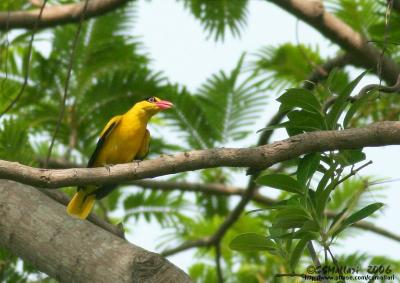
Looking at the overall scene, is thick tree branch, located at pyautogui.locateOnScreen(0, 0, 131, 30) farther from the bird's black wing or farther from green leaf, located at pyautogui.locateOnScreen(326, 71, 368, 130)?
green leaf, located at pyautogui.locateOnScreen(326, 71, 368, 130)

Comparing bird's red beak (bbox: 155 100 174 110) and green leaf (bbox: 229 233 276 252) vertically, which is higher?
bird's red beak (bbox: 155 100 174 110)

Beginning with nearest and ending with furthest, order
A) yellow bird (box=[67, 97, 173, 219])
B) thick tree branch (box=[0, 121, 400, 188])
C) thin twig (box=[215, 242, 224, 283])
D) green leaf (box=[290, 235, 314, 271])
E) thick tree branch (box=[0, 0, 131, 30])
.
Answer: thick tree branch (box=[0, 121, 400, 188]) → green leaf (box=[290, 235, 314, 271]) → thick tree branch (box=[0, 0, 131, 30]) → thin twig (box=[215, 242, 224, 283]) → yellow bird (box=[67, 97, 173, 219])

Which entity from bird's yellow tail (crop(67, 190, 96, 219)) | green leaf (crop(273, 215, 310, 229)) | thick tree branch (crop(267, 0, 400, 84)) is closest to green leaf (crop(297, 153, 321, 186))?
green leaf (crop(273, 215, 310, 229))

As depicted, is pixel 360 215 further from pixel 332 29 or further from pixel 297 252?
pixel 332 29

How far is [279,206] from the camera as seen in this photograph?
10.6 feet

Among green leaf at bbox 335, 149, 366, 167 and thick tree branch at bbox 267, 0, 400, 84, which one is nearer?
green leaf at bbox 335, 149, 366, 167

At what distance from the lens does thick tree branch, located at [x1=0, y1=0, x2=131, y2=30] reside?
5793 mm

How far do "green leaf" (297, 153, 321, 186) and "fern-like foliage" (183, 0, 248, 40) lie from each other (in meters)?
3.67

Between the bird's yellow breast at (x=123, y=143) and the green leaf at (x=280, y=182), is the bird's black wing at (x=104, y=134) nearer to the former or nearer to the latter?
the bird's yellow breast at (x=123, y=143)

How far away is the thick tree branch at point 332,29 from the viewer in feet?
18.3

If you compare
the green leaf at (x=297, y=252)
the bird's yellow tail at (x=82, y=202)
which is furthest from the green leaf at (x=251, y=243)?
the bird's yellow tail at (x=82, y=202)

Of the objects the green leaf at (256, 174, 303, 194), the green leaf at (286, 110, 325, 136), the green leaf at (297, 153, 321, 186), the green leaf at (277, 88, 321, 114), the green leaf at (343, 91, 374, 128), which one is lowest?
the green leaf at (256, 174, 303, 194)

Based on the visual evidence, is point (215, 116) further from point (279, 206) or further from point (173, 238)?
point (279, 206)

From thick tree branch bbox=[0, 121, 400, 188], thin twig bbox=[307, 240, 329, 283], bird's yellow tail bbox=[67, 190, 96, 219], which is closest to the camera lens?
thin twig bbox=[307, 240, 329, 283]
